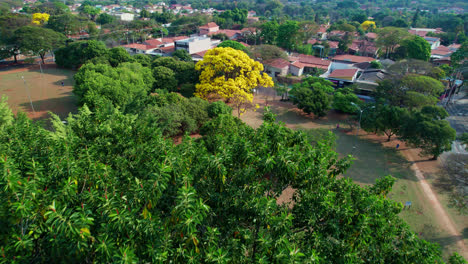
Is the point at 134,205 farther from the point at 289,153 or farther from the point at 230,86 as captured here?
the point at 230,86

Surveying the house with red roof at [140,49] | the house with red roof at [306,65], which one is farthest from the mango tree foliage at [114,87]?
the house with red roof at [306,65]

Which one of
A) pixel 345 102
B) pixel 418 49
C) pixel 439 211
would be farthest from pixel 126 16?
pixel 439 211

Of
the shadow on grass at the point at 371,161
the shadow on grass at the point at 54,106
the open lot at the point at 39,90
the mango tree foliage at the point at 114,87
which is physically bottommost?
the shadow on grass at the point at 371,161

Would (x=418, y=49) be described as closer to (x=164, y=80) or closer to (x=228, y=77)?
(x=228, y=77)

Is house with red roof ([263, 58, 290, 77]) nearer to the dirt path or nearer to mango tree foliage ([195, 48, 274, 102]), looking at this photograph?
mango tree foliage ([195, 48, 274, 102])

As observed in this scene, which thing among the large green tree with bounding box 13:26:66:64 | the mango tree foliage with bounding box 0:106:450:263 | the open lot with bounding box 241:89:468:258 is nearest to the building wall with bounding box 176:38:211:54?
the large green tree with bounding box 13:26:66:64

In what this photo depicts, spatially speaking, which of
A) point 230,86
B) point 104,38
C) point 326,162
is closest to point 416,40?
point 230,86

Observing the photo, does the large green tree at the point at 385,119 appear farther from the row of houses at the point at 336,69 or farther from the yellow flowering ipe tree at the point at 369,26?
the yellow flowering ipe tree at the point at 369,26
